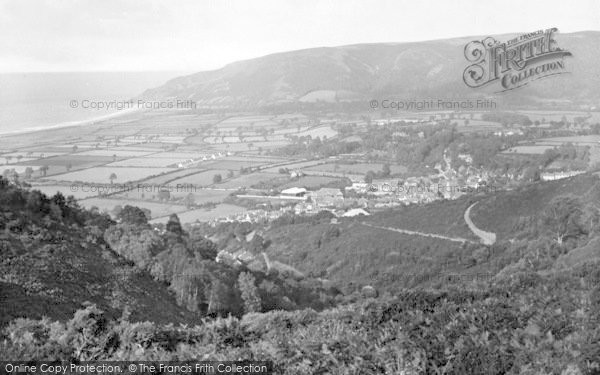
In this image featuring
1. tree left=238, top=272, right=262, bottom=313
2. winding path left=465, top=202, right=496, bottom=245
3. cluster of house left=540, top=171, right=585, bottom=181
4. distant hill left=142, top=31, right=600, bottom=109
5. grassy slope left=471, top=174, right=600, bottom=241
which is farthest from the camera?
distant hill left=142, top=31, right=600, bottom=109

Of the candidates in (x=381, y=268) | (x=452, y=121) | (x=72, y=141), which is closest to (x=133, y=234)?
(x=381, y=268)

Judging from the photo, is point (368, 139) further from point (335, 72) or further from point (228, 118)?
point (335, 72)

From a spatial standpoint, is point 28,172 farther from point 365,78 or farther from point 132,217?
point 365,78

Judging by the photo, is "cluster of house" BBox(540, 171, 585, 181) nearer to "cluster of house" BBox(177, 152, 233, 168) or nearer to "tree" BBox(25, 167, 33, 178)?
"cluster of house" BBox(177, 152, 233, 168)

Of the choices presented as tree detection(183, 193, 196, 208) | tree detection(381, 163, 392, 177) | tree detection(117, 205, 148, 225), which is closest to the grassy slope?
tree detection(117, 205, 148, 225)

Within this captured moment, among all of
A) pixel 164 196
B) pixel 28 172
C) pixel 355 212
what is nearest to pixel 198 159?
pixel 164 196
